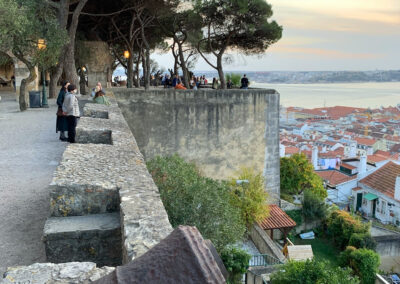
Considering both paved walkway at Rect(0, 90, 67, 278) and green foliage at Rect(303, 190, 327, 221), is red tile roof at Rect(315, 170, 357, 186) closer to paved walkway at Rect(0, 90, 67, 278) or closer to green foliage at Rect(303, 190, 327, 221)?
green foliage at Rect(303, 190, 327, 221)

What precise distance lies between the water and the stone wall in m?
106

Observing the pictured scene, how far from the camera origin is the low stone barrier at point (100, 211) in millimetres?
2342

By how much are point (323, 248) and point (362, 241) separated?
1753 mm

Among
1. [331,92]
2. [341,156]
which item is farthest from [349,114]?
[331,92]

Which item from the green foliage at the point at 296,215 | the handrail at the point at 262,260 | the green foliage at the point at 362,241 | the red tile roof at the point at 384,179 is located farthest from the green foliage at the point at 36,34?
the red tile roof at the point at 384,179

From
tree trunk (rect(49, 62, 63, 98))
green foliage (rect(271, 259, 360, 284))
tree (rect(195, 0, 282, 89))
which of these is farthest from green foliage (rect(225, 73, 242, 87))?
green foliage (rect(271, 259, 360, 284))

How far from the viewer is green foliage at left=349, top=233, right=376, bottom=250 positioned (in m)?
17.7

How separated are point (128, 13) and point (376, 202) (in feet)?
63.8

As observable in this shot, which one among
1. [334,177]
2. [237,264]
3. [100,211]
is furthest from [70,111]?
[334,177]

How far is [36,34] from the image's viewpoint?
42.9 ft

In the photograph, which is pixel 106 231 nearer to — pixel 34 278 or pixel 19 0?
pixel 34 278

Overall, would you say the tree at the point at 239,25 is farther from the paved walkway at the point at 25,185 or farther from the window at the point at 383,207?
the window at the point at 383,207

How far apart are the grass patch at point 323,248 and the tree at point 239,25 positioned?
8.43 m

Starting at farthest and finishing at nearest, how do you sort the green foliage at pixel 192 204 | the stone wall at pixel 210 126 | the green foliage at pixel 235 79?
Result: the green foliage at pixel 235 79 → the stone wall at pixel 210 126 → the green foliage at pixel 192 204
